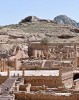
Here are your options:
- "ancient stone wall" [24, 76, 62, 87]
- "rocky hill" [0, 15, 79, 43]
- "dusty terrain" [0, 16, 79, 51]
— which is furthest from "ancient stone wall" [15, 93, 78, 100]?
"rocky hill" [0, 15, 79, 43]

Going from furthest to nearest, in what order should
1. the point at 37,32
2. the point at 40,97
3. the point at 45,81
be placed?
1. the point at 37,32
2. the point at 45,81
3. the point at 40,97

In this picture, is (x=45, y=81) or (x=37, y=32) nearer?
(x=45, y=81)

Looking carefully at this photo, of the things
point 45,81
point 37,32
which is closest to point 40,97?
point 45,81

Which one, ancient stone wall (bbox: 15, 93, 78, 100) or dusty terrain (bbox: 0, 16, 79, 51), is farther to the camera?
dusty terrain (bbox: 0, 16, 79, 51)

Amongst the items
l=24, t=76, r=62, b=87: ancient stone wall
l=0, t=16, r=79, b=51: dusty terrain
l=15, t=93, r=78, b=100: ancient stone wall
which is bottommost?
l=15, t=93, r=78, b=100: ancient stone wall

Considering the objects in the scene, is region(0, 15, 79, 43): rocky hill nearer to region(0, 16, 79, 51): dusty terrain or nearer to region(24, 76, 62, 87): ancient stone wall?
region(0, 16, 79, 51): dusty terrain

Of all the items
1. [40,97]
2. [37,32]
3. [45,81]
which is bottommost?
[40,97]

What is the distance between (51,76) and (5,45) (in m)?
38.4

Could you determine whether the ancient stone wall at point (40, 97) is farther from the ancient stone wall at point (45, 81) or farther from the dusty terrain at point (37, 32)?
the dusty terrain at point (37, 32)

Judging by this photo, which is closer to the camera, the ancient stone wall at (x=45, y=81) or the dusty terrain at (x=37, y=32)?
the ancient stone wall at (x=45, y=81)

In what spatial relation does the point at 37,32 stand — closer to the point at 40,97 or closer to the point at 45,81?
the point at 45,81

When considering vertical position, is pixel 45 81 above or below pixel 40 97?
above

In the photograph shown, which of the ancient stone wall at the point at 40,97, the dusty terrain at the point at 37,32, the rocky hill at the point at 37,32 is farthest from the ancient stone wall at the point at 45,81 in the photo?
the rocky hill at the point at 37,32

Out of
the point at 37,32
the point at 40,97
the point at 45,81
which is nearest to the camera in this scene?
the point at 40,97
